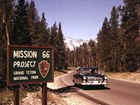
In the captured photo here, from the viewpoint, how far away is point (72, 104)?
1545cm

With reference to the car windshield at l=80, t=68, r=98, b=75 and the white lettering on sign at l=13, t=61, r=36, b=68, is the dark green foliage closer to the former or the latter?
the car windshield at l=80, t=68, r=98, b=75

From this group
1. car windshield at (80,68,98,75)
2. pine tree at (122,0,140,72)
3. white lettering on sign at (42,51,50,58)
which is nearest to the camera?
white lettering on sign at (42,51,50,58)

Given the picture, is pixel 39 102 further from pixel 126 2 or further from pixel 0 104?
pixel 126 2

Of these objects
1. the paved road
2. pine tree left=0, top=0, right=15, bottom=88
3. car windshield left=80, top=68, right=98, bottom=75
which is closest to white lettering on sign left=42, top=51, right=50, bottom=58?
the paved road

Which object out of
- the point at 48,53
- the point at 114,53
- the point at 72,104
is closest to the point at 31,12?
the point at 114,53

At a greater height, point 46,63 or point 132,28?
point 132,28

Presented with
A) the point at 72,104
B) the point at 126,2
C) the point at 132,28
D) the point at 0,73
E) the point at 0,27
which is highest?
the point at 126,2

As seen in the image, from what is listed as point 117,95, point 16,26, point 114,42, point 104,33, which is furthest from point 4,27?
A: point 104,33

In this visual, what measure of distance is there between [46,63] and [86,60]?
530 ft

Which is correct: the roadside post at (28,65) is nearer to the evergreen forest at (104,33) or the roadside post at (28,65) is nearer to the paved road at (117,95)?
the paved road at (117,95)

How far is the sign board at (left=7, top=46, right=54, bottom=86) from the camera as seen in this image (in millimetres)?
8438

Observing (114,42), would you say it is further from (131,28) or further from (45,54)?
(45,54)

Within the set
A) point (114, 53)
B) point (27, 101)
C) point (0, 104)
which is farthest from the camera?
point (114, 53)

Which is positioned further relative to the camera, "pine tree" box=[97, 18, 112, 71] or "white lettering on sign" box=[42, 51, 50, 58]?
"pine tree" box=[97, 18, 112, 71]
